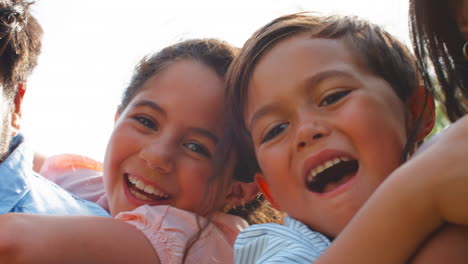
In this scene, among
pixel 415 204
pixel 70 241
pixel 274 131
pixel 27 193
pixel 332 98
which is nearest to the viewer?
pixel 415 204

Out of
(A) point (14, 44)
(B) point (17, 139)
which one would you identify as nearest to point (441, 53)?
(A) point (14, 44)

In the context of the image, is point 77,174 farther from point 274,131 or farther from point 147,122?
point 274,131

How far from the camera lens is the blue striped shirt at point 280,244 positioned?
122cm

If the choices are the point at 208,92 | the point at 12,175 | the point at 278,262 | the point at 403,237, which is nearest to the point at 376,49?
the point at 208,92

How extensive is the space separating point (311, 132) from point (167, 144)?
59 centimetres

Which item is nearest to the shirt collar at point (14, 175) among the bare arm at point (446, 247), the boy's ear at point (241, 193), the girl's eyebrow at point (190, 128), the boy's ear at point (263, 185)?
the girl's eyebrow at point (190, 128)

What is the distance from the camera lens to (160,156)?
172 cm

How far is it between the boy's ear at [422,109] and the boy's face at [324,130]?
0.30 ft

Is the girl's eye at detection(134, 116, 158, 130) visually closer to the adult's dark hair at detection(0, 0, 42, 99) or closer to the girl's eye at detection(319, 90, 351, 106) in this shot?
the adult's dark hair at detection(0, 0, 42, 99)

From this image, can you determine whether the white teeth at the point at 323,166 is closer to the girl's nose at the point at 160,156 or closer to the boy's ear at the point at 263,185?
the boy's ear at the point at 263,185

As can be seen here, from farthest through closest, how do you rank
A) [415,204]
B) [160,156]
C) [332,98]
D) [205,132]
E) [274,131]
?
[205,132] → [160,156] → [274,131] → [332,98] → [415,204]

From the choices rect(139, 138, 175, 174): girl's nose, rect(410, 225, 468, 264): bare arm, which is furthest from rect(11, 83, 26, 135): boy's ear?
rect(410, 225, 468, 264): bare arm

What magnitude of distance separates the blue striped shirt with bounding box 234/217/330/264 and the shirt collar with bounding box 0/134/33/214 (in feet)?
3.14

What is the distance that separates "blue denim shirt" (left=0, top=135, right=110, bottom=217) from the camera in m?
1.86
